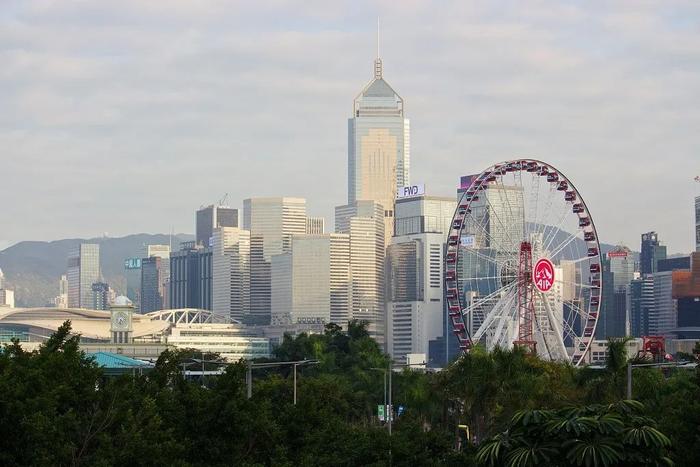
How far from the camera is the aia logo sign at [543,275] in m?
144

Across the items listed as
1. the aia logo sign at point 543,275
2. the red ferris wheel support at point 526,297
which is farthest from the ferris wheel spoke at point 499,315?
the aia logo sign at point 543,275

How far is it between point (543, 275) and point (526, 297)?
2.84 metres

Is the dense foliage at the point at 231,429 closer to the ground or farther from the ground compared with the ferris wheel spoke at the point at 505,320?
closer to the ground

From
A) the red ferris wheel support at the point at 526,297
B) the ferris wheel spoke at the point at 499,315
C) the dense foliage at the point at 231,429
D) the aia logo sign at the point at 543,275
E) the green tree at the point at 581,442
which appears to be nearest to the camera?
the green tree at the point at 581,442

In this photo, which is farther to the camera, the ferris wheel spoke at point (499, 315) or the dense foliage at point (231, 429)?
the ferris wheel spoke at point (499, 315)

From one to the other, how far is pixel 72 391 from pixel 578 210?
94.2 meters

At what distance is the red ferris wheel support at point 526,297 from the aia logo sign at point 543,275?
57 centimetres

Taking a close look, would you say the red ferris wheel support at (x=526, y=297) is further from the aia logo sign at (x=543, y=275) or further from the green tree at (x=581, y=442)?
the green tree at (x=581, y=442)

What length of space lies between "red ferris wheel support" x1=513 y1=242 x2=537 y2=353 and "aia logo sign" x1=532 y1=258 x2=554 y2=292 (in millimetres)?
574

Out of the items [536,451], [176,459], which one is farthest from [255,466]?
[536,451]

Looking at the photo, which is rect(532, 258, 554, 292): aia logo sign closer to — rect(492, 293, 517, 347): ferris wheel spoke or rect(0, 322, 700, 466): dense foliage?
rect(492, 293, 517, 347): ferris wheel spoke

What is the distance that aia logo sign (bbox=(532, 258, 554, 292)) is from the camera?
14362cm

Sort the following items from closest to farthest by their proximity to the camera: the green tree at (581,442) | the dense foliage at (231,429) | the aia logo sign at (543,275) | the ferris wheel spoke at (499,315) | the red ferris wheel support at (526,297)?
the green tree at (581,442)
the dense foliage at (231,429)
the aia logo sign at (543,275)
the red ferris wheel support at (526,297)
the ferris wheel spoke at (499,315)

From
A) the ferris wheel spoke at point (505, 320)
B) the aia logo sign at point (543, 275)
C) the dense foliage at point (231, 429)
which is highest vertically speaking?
the aia logo sign at point (543, 275)
